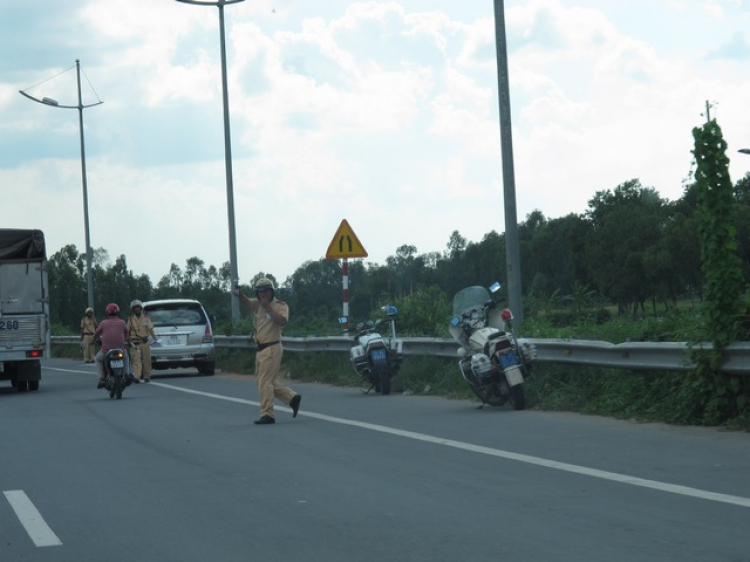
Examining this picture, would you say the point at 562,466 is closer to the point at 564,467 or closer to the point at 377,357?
the point at 564,467

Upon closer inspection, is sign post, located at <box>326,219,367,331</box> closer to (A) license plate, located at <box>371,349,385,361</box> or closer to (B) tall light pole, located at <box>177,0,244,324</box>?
(A) license plate, located at <box>371,349,385,361</box>

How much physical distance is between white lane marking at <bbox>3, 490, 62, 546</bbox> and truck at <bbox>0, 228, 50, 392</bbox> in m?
15.7

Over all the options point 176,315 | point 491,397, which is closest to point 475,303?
point 491,397

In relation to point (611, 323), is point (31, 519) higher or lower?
lower

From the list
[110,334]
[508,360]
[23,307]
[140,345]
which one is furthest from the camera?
[140,345]

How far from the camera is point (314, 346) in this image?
25.1m

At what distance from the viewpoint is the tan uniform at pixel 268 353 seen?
15.1 metres

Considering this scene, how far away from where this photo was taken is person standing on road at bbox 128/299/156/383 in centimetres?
2641

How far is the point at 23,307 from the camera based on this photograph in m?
25.3

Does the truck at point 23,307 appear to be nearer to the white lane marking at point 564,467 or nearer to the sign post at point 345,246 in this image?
the sign post at point 345,246

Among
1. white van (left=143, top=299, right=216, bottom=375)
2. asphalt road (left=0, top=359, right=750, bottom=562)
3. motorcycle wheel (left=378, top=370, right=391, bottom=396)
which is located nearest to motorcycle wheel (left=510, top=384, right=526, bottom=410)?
asphalt road (left=0, top=359, right=750, bottom=562)

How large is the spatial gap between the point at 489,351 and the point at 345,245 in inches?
324

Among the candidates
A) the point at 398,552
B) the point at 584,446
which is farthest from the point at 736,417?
the point at 398,552

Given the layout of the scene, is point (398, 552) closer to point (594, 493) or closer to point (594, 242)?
point (594, 493)
